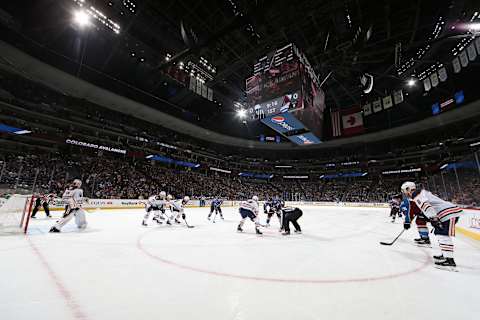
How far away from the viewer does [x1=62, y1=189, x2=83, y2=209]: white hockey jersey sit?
6079mm

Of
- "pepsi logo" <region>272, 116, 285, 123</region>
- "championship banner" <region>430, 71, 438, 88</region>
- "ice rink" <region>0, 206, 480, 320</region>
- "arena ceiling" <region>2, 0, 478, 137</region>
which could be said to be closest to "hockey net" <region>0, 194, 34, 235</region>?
"ice rink" <region>0, 206, 480, 320</region>

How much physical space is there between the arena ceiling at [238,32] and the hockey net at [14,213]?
1162 cm

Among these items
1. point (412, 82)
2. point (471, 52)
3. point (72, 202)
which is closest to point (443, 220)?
point (72, 202)

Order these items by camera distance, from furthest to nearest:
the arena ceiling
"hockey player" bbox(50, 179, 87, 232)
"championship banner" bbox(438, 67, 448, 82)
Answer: "championship banner" bbox(438, 67, 448, 82)
the arena ceiling
"hockey player" bbox(50, 179, 87, 232)

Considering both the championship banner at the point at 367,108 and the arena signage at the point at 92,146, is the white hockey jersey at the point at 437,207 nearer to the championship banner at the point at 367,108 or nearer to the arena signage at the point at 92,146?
the arena signage at the point at 92,146

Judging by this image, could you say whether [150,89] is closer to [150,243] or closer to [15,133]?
[15,133]

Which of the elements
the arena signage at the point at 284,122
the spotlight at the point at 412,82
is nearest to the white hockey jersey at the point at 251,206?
the arena signage at the point at 284,122

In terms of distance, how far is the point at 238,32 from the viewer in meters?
15.2

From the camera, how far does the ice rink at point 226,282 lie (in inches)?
80.9

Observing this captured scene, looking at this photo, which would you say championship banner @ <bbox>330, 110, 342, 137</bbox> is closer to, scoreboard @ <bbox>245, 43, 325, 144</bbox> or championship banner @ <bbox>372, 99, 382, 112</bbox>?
championship banner @ <bbox>372, 99, 382, 112</bbox>

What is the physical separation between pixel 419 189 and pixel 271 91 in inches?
373

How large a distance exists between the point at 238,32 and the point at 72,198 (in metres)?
14.6

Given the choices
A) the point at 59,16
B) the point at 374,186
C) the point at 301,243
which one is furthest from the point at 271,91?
the point at 374,186

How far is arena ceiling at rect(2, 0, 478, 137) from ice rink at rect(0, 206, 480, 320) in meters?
11.6
